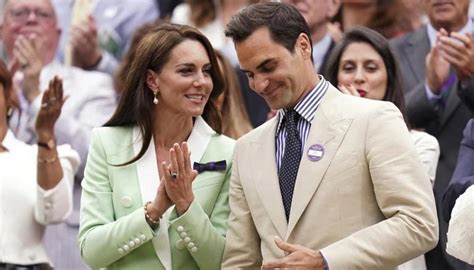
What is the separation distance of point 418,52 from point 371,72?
1097 millimetres

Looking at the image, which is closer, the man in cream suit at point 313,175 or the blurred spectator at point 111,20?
the man in cream suit at point 313,175

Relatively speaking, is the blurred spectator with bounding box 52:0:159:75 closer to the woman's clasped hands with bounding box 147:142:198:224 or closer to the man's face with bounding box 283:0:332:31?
the man's face with bounding box 283:0:332:31

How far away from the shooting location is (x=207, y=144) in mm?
5547

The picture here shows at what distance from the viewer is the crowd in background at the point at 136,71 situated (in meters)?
6.37

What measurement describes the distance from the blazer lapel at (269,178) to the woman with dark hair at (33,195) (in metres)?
1.73

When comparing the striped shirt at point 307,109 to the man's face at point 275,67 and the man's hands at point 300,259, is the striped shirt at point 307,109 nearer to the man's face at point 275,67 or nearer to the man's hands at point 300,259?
the man's face at point 275,67

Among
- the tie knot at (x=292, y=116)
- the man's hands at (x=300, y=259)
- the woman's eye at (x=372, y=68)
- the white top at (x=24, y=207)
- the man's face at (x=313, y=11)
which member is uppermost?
the tie knot at (x=292, y=116)

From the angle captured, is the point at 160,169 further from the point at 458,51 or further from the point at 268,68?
the point at 458,51

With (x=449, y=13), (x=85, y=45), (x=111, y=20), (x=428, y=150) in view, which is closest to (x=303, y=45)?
(x=428, y=150)

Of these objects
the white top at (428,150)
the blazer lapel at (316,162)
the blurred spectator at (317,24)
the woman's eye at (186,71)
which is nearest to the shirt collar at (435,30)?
the blurred spectator at (317,24)

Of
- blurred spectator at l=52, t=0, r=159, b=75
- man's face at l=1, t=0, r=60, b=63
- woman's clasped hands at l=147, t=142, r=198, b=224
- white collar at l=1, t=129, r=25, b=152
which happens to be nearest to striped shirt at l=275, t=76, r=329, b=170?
woman's clasped hands at l=147, t=142, r=198, b=224

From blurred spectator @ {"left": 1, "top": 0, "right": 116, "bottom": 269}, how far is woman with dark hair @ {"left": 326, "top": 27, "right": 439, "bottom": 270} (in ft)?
6.61

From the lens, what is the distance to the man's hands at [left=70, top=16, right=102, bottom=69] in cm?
873

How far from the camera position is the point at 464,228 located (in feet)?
15.2
